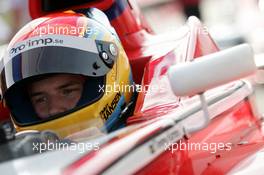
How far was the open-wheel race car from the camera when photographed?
4.72 ft

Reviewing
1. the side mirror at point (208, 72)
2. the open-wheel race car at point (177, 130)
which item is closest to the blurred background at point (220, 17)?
the open-wheel race car at point (177, 130)

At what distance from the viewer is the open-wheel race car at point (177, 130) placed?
1.44 m

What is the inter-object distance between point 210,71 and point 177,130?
204 mm

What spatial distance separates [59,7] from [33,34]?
0.85 meters

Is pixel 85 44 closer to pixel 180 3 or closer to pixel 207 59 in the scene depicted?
pixel 207 59

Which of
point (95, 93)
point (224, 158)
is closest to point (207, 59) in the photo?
point (224, 158)

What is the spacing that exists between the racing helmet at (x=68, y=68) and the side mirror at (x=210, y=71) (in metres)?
0.71

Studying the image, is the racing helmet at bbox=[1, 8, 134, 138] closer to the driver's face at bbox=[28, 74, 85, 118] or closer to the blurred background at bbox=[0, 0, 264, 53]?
the driver's face at bbox=[28, 74, 85, 118]

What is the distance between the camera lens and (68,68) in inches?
98.8

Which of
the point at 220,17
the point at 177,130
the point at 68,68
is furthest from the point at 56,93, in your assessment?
the point at 220,17

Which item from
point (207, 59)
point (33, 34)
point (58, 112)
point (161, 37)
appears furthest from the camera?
point (161, 37)

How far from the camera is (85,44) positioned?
8.68ft

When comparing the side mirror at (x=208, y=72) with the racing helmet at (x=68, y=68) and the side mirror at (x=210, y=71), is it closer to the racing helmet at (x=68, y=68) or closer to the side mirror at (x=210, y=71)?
the side mirror at (x=210, y=71)

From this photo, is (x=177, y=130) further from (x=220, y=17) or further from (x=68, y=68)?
(x=220, y=17)
